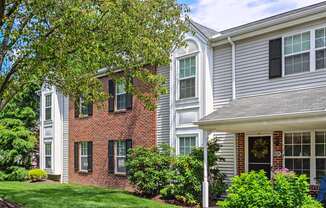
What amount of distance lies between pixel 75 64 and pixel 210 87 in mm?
6194

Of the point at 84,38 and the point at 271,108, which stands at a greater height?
the point at 84,38

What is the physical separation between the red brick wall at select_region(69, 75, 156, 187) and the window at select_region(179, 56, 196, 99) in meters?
2.34

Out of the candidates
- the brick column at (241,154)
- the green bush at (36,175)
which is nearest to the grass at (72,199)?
the brick column at (241,154)

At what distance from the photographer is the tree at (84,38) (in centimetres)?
1152

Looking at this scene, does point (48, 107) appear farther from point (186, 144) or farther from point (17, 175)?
point (186, 144)

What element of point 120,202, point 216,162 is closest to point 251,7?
point 216,162

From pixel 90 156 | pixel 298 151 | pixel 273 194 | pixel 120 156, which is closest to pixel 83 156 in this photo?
pixel 90 156

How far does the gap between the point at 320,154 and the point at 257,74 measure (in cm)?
355

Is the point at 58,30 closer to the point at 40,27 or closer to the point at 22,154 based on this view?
the point at 40,27

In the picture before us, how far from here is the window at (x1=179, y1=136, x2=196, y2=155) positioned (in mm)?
18531

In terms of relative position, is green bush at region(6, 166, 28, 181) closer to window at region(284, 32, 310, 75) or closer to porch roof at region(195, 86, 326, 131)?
porch roof at region(195, 86, 326, 131)

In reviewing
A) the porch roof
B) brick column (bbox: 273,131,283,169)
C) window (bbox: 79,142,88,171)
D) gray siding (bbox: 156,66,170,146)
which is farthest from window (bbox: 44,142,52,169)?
brick column (bbox: 273,131,283,169)

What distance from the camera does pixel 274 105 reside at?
47.5 feet

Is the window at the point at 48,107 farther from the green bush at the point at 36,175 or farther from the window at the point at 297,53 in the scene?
the window at the point at 297,53
